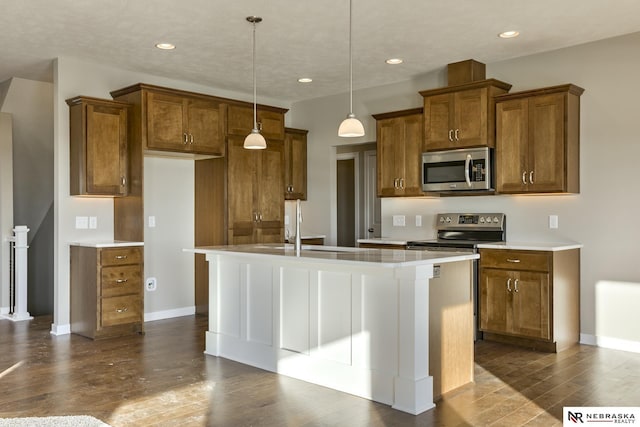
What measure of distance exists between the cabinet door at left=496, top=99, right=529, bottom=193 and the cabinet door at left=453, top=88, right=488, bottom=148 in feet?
0.44

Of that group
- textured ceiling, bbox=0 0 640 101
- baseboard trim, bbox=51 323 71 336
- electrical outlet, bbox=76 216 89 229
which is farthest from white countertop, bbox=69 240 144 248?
textured ceiling, bbox=0 0 640 101

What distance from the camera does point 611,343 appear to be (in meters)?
4.71

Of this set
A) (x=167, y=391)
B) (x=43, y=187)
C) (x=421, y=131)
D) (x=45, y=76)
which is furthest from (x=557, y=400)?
(x=43, y=187)

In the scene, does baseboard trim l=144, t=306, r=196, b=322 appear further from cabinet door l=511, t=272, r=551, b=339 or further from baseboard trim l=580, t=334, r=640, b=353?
baseboard trim l=580, t=334, r=640, b=353

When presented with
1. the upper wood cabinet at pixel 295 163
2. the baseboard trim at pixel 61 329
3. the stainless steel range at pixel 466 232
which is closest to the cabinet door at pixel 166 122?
the upper wood cabinet at pixel 295 163

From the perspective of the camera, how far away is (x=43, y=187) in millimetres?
7328

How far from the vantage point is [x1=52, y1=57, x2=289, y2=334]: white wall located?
5.30m

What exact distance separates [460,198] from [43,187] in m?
5.29

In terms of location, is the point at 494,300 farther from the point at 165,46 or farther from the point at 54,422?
the point at 165,46

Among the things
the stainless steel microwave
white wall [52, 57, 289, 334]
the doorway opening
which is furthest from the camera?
the doorway opening

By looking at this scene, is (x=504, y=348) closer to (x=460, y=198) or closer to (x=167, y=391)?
(x=460, y=198)

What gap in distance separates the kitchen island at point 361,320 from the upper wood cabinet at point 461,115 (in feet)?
6.43

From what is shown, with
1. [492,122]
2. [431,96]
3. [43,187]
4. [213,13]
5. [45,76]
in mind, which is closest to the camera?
[213,13]

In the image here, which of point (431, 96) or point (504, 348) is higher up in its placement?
point (431, 96)
